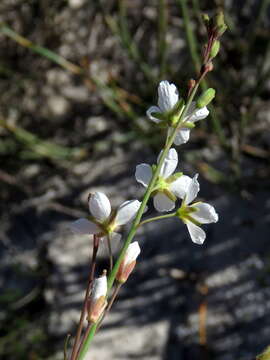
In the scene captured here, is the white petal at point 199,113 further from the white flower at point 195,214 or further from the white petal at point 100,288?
the white petal at point 100,288

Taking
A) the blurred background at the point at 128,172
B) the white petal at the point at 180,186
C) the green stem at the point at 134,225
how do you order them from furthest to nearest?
1. the blurred background at the point at 128,172
2. the white petal at the point at 180,186
3. the green stem at the point at 134,225

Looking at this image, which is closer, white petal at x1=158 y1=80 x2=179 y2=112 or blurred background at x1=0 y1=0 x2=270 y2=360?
white petal at x1=158 y1=80 x2=179 y2=112

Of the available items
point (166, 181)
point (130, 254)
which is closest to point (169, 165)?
point (166, 181)

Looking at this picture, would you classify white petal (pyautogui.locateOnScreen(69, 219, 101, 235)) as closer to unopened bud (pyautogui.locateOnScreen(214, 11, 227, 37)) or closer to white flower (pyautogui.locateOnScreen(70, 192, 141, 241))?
white flower (pyautogui.locateOnScreen(70, 192, 141, 241))

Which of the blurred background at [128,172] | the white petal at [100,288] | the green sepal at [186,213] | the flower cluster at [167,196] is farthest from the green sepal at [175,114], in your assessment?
the blurred background at [128,172]

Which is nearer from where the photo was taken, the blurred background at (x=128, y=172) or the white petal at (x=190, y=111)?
the white petal at (x=190, y=111)

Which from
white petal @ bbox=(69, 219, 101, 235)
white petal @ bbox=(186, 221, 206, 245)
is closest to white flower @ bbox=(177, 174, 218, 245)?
white petal @ bbox=(186, 221, 206, 245)
